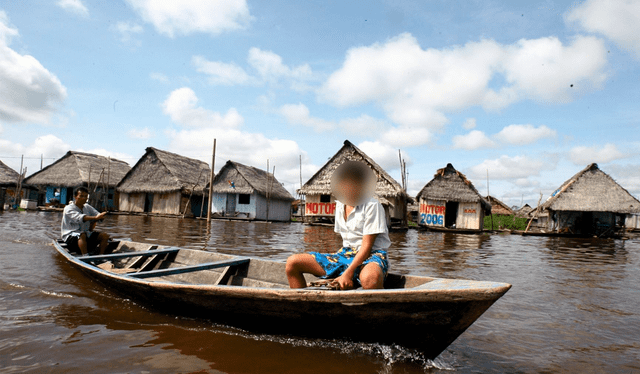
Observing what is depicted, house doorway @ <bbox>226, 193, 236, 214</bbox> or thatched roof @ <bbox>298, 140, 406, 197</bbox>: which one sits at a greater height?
thatched roof @ <bbox>298, 140, 406, 197</bbox>

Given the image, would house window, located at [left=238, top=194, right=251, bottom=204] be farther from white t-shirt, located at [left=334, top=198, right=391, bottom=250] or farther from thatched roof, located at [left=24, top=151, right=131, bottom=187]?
white t-shirt, located at [left=334, top=198, right=391, bottom=250]

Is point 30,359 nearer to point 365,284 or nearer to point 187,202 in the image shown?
point 365,284

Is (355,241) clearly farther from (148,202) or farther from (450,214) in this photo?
(148,202)

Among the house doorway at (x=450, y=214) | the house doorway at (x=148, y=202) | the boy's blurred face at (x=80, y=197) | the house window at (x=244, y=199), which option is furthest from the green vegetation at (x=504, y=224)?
the boy's blurred face at (x=80, y=197)

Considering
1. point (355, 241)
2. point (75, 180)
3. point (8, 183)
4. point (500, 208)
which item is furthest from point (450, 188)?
point (8, 183)

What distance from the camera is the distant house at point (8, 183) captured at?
935 inches

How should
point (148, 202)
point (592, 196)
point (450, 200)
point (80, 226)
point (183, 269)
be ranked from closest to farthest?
point (183, 269) < point (80, 226) < point (592, 196) < point (450, 200) < point (148, 202)

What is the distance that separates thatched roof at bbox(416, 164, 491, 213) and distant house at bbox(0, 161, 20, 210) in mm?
25360

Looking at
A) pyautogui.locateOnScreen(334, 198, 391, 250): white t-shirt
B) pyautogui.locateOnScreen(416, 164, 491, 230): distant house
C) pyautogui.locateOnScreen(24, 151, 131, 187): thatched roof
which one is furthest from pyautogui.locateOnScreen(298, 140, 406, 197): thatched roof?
pyautogui.locateOnScreen(334, 198, 391, 250): white t-shirt

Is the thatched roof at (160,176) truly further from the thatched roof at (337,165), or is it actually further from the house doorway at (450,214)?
the house doorway at (450,214)

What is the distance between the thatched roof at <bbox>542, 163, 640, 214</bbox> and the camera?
57.8 feet

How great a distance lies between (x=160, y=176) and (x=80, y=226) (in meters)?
18.8

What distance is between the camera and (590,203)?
58.8ft

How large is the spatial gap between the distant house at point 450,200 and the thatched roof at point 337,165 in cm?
222
